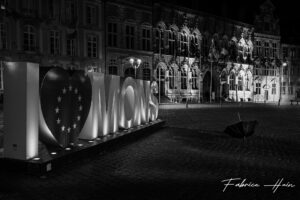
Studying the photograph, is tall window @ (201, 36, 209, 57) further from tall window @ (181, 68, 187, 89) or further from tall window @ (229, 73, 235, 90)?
tall window @ (229, 73, 235, 90)

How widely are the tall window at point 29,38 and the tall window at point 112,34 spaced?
8.40 metres

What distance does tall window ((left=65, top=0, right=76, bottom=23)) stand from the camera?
1347 inches

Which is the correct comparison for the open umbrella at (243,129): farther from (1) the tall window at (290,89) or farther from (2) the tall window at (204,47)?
(1) the tall window at (290,89)

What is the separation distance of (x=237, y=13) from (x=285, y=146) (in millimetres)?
49181

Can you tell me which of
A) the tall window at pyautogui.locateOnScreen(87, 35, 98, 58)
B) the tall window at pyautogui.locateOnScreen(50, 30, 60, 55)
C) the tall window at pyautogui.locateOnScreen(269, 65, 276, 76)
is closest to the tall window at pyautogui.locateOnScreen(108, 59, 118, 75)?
the tall window at pyautogui.locateOnScreen(87, 35, 98, 58)

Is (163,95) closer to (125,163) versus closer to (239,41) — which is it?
(239,41)

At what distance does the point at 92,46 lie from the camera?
3619 cm

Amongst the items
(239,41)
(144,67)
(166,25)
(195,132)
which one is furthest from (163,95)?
(195,132)

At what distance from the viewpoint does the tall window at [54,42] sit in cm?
3306

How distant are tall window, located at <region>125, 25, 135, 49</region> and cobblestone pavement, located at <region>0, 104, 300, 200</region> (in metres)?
29.7

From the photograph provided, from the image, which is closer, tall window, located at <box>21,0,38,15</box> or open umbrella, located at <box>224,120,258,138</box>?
open umbrella, located at <box>224,120,258,138</box>

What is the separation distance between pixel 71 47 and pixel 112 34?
5.43 m

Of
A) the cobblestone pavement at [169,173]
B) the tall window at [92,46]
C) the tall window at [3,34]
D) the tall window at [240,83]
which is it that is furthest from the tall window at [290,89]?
the cobblestone pavement at [169,173]

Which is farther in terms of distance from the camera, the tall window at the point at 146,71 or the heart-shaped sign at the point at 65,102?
the tall window at the point at 146,71
